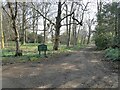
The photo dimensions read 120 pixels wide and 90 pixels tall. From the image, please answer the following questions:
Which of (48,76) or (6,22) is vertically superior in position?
(6,22)

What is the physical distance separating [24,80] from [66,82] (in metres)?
1.64

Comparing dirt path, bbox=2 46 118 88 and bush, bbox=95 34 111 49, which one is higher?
bush, bbox=95 34 111 49

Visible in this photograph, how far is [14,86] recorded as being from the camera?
817 cm

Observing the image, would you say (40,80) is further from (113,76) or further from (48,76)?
(113,76)

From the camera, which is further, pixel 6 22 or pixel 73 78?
pixel 6 22

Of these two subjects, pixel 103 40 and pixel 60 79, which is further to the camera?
pixel 103 40

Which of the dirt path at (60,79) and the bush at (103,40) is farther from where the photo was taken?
the bush at (103,40)

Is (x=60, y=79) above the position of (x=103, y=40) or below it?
below

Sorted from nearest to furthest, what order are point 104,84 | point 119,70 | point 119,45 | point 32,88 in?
1. point 32,88
2. point 104,84
3. point 119,70
4. point 119,45

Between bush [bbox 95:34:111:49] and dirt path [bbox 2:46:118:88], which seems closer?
dirt path [bbox 2:46:118:88]

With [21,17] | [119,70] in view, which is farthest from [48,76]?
[21,17]

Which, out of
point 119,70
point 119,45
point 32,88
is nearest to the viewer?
point 32,88

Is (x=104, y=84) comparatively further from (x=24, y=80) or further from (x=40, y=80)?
(x=24, y=80)

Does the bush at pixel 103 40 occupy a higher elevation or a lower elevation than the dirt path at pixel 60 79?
higher
